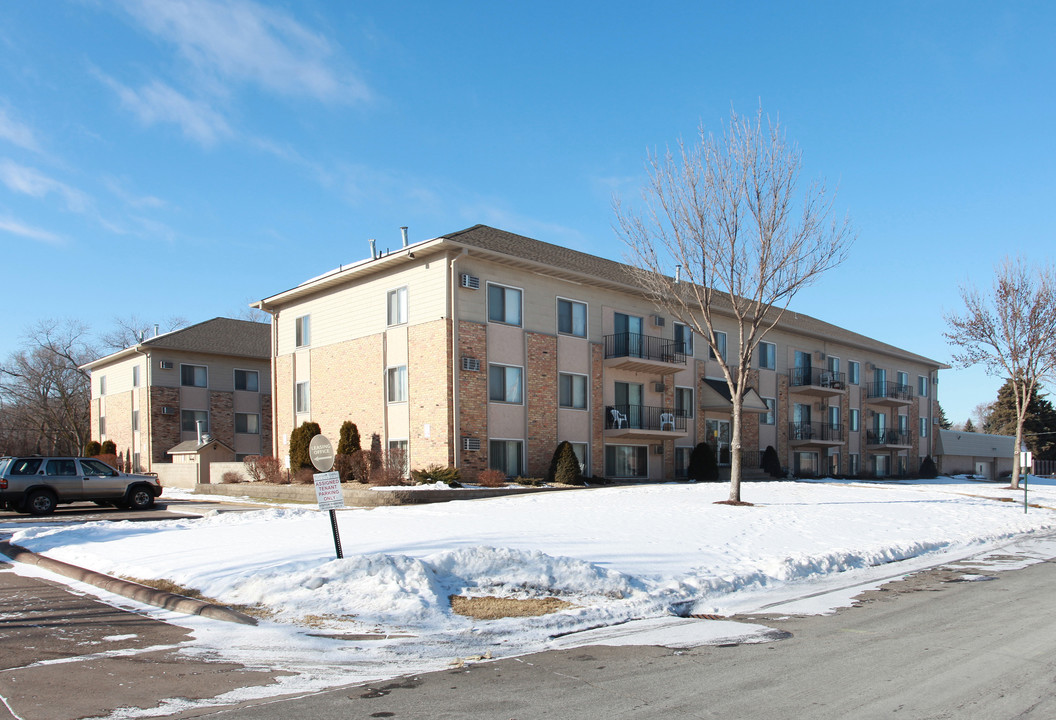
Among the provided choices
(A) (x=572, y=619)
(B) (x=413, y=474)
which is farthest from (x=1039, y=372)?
(A) (x=572, y=619)

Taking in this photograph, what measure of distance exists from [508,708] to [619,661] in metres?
1.73

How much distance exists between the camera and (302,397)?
32.4 metres

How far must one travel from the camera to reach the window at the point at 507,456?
26.4m

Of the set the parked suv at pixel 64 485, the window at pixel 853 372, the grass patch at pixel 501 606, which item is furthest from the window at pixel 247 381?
the grass patch at pixel 501 606

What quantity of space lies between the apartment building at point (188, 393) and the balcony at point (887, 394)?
35.9 metres

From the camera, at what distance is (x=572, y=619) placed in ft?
28.6

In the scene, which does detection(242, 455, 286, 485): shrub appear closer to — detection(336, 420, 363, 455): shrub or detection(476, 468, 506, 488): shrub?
detection(336, 420, 363, 455): shrub

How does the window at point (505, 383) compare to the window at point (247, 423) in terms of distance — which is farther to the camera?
the window at point (247, 423)

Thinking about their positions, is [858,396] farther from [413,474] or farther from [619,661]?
[619,661]

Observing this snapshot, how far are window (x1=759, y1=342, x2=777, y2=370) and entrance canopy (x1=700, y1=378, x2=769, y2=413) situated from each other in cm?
432

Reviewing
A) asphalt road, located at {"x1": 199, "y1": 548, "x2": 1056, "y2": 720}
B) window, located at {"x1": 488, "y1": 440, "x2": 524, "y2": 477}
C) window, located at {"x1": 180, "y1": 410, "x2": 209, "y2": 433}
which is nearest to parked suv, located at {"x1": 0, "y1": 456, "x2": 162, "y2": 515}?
window, located at {"x1": 488, "y1": 440, "x2": 524, "y2": 477}

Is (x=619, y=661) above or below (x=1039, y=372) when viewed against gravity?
below

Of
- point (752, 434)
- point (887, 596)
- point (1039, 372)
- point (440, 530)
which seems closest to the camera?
point (887, 596)

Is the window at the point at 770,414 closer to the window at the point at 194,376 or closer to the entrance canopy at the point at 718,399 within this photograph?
the entrance canopy at the point at 718,399
